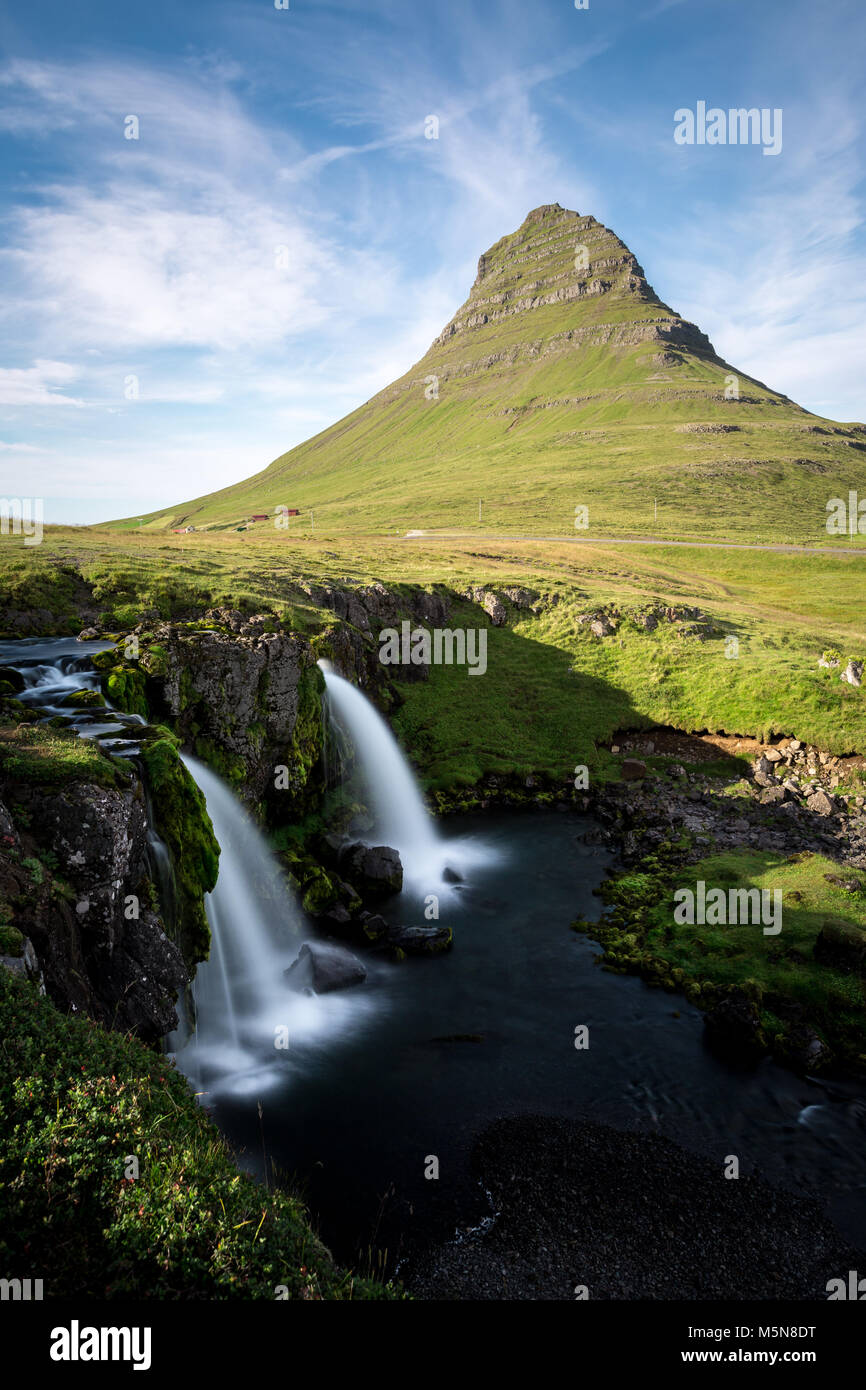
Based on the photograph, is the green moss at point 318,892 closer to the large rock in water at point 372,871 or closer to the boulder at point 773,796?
the large rock in water at point 372,871

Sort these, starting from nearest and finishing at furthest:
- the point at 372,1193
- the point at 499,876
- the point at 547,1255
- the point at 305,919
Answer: the point at 547,1255 < the point at 372,1193 < the point at 305,919 < the point at 499,876

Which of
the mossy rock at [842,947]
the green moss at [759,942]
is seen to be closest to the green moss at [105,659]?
the green moss at [759,942]

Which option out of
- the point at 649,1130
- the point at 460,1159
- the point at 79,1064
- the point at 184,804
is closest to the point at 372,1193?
the point at 460,1159

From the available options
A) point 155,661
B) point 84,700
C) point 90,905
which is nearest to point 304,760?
point 155,661

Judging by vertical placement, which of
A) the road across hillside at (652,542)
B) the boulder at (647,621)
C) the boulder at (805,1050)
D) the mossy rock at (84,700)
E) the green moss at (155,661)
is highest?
the road across hillside at (652,542)

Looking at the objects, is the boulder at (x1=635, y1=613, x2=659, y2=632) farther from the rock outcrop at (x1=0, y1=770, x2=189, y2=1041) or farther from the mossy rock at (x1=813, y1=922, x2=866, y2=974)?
the rock outcrop at (x1=0, y1=770, x2=189, y2=1041)

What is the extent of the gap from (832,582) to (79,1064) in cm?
10349

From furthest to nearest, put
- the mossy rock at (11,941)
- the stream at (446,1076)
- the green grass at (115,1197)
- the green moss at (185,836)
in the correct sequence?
the green moss at (185,836) → the stream at (446,1076) → the mossy rock at (11,941) → the green grass at (115,1197)

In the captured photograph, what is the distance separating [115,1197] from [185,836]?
36.8ft

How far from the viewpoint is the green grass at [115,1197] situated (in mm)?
8180

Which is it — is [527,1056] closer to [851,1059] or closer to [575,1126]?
[575,1126]

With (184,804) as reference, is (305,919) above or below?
below

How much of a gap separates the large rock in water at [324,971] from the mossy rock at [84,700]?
11.5 m

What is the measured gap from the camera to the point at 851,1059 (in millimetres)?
19234
